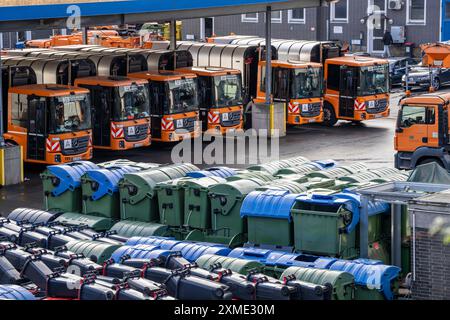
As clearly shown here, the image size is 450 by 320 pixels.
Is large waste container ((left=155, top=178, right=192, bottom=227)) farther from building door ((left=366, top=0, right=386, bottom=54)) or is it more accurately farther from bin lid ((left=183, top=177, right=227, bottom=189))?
building door ((left=366, top=0, right=386, bottom=54))

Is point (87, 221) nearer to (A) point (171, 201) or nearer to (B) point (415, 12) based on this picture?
(A) point (171, 201)

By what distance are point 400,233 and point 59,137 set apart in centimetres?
1416

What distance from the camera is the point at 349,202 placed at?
1748cm

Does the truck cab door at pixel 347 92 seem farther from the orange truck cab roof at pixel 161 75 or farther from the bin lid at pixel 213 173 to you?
the bin lid at pixel 213 173

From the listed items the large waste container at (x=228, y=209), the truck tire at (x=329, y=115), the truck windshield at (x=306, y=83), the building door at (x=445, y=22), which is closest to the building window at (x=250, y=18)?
the building door at (x=445, y=22)

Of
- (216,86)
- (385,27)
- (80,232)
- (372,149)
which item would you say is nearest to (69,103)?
(216,86)

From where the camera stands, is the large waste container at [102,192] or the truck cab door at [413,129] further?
the truck cab door at [413,129]

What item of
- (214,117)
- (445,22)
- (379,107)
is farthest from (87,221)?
(445,22)

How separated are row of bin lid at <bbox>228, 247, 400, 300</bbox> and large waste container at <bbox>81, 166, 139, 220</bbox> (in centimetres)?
407

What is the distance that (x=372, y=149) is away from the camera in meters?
33.3

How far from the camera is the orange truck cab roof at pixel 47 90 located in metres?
29.9

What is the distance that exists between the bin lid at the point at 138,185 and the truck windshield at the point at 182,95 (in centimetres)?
1294
